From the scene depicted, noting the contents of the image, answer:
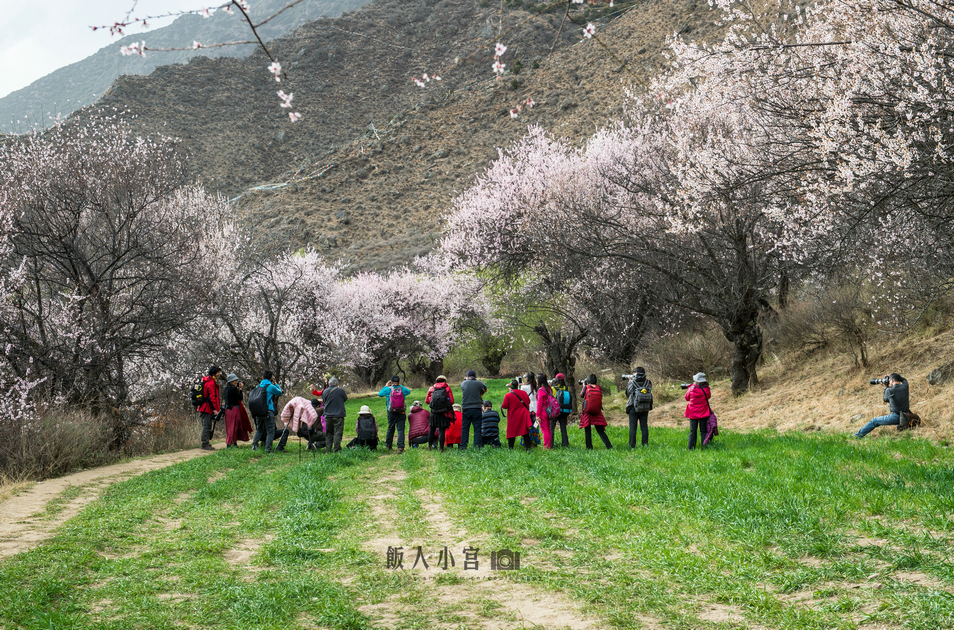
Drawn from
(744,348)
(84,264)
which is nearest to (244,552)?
(84,264)

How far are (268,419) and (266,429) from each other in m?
0.52

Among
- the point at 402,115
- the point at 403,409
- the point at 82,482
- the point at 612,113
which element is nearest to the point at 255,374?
the point at 403,409

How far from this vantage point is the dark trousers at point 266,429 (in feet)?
52.6

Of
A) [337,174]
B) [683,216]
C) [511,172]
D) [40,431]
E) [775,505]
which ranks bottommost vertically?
[775,505]

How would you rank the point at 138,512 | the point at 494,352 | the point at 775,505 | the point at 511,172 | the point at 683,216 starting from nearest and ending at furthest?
the point at 775,505
the point at 138,512
the point at 683,216
the point at 511,172
the point at 494,352

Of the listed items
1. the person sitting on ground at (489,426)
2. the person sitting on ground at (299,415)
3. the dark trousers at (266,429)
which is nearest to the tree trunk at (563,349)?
the person sitting on ground at (489,426)

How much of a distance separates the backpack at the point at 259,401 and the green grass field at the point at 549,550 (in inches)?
208

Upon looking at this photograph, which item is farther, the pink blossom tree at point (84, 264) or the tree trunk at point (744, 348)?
the tree trunk at point (744, 348)

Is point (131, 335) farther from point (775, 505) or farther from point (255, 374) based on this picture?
point (775, 505)

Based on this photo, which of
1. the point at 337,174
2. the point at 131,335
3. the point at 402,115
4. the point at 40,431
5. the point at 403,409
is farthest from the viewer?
the point at 402,115

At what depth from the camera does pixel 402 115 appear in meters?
66.2

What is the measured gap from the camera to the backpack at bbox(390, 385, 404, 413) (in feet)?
49.6

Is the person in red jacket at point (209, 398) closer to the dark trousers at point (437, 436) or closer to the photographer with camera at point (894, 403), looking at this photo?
the dark trousers at point (437, 436)

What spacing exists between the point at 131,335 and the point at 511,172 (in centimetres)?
1749
